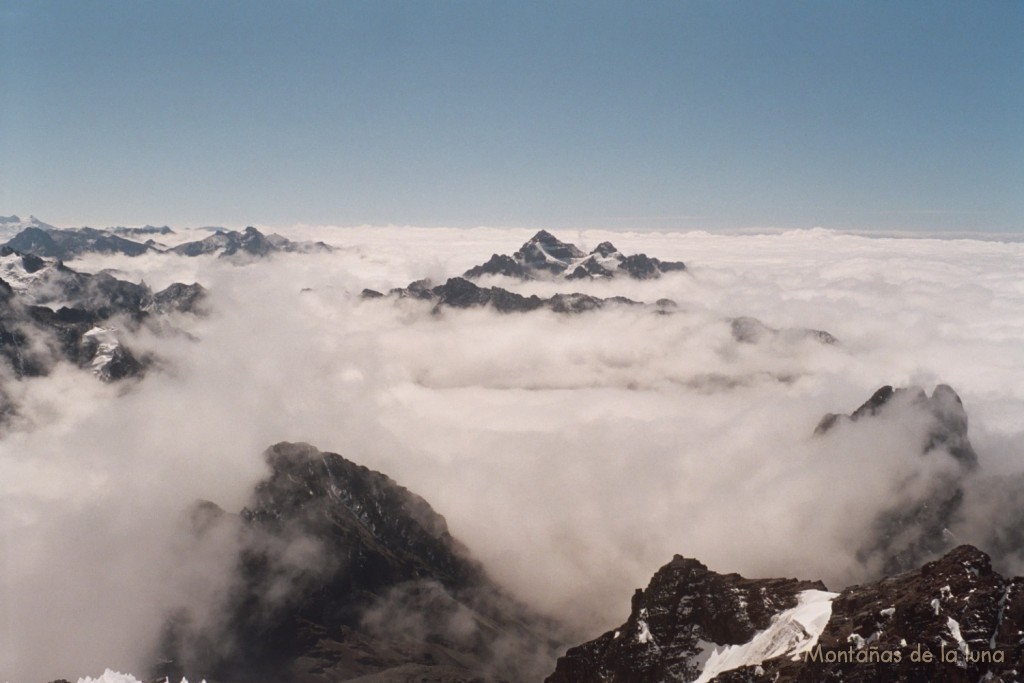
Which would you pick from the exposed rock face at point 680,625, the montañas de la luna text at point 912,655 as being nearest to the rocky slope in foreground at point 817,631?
the montañas de la luna text at point 912,655

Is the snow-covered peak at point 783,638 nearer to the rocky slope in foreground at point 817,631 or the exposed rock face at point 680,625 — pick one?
the rocky slope in foreground at point 817,631

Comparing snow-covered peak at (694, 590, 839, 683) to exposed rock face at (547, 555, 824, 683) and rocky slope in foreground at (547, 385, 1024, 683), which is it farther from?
exposed rock face at (547, 555, 824, 683)

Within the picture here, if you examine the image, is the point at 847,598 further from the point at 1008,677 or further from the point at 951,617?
the point at 1008,677

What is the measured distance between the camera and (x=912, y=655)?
9206 cm

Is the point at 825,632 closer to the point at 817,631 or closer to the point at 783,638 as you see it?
the point at 817,631

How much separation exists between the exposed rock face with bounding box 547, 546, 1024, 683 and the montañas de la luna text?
0.46ft

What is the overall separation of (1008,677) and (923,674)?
10356 millimetres

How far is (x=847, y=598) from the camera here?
120m

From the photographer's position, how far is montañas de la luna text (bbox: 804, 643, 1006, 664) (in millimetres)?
88188

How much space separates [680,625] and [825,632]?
137ft

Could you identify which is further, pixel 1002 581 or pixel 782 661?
pixel 782 661

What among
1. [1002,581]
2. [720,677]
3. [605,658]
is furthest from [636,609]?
[1002,581]

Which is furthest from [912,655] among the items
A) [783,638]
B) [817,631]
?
[783,638]

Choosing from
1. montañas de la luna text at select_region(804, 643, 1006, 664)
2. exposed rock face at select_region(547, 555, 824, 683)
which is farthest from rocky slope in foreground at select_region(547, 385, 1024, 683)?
exposed rock face at select_region(547, 555, 824, 683)
